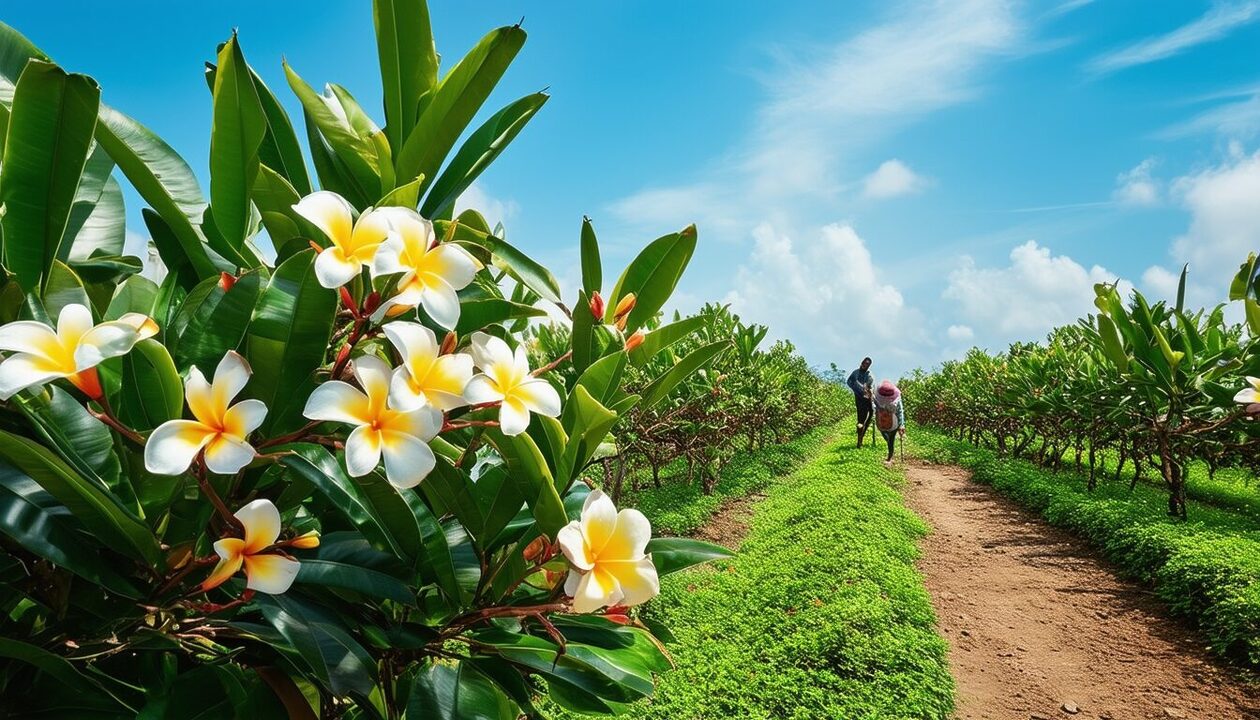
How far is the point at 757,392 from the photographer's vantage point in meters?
9.95

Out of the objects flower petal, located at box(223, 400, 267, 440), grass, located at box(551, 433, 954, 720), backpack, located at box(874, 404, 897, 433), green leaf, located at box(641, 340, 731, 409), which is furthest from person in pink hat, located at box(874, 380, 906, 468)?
flower petal, located at box(223, 400, 267, 440)

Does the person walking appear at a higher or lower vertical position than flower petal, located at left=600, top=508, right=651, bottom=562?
higher

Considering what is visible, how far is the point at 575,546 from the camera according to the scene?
60 cm

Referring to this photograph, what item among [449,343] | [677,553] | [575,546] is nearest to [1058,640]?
[677,553]

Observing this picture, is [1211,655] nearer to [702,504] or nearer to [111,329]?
[702,504]

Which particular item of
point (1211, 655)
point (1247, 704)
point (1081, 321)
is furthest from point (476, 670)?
point (1081, 321)

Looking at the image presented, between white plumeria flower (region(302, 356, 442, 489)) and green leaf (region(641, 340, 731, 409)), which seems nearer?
white plumeria flower (region(302, 356, 442, 489))

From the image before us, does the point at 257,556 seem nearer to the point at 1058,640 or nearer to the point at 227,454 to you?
the point at 227,454

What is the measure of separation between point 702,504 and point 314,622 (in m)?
7.19

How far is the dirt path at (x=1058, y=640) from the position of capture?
363 centimetres

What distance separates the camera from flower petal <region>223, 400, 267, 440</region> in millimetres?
552

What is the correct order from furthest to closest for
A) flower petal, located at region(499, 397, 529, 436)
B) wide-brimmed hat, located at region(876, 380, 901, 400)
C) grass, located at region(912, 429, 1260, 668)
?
wide-brimmed hat, located at region(876, 380, 901, 400) → grass, located at region(912, 429, 1260, 668) → flower petal, located at region(499, 397, 529, 436)

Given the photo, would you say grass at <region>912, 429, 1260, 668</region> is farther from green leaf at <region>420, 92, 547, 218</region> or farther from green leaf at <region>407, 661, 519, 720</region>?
green leaf at <region>420, 92, 547, 218</region>

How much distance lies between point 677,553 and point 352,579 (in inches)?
14.4
